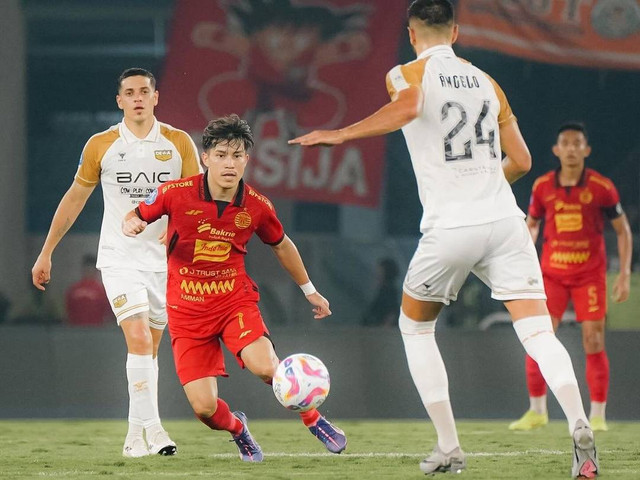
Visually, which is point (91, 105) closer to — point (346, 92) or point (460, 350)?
point (346, 92)

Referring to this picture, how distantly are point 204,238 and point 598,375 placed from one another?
3344 millimetres

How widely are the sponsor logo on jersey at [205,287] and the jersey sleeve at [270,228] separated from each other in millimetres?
267

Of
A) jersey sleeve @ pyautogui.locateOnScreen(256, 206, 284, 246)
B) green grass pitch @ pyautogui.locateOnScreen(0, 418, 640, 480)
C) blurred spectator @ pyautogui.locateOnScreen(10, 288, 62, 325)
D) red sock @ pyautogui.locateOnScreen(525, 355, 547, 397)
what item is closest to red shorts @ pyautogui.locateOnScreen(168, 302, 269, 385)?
jersey sleeve @ pyautogui.locateOnScreen(256, 206, 284, 246)

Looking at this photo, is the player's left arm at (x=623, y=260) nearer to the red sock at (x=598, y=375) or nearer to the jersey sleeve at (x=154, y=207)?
the red sock at (x=598, y=375)

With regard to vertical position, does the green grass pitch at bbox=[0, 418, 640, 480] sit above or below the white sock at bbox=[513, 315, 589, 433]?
below

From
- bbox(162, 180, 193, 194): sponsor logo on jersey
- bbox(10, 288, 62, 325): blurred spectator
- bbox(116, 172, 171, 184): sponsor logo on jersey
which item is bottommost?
bbox(10, 288, 62, 325): blurred spectator

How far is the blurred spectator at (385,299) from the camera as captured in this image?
1077cm

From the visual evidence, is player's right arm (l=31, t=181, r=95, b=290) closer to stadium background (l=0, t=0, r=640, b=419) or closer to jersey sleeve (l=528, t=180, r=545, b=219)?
jersey sleeve (l=528, t=180, r=545, b=219)

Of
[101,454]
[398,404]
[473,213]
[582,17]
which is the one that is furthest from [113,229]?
[582,17]

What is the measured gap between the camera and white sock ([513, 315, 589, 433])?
17.0 ft

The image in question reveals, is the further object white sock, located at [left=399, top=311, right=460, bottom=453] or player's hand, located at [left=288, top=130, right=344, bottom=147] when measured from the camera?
white sock, located at [left=399, top=311, right=460, bottom=453]

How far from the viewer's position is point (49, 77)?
11383 millimetres

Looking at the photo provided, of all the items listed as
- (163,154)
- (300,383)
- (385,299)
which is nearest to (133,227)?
(300,383)

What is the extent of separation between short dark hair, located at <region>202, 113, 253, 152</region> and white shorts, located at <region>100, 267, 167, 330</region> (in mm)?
986
